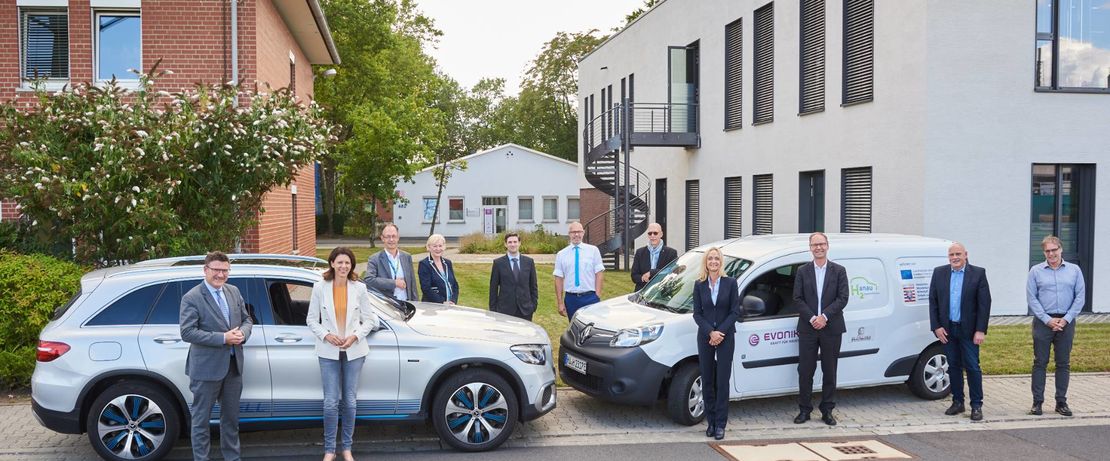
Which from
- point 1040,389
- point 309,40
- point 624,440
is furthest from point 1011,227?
point 309,40

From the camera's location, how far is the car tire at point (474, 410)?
6.93 m

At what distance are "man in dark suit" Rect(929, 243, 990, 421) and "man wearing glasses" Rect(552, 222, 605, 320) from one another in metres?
3.66

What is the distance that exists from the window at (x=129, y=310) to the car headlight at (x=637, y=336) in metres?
3.95

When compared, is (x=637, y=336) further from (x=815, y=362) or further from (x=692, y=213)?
(x=692, y=213)

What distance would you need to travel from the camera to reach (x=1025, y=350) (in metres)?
11.2

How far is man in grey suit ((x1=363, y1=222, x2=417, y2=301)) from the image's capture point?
870 centimetres

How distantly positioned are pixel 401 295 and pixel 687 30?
16.9 m

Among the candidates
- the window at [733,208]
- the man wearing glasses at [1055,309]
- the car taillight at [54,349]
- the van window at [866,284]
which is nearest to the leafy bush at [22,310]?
the car taillight at [54,349]

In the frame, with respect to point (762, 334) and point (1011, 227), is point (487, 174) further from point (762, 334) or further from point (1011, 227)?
point (762, 334)

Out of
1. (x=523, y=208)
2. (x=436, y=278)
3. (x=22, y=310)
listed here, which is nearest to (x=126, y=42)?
(x=22, y=310)

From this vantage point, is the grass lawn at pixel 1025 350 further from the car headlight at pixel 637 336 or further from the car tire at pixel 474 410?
the car tire at pixel 474 410

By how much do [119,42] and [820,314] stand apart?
13.1 m

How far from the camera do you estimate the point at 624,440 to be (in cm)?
744

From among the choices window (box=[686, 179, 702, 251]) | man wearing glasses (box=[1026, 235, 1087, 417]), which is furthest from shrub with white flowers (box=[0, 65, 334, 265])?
window (box=[686, 179, 702, 251])
